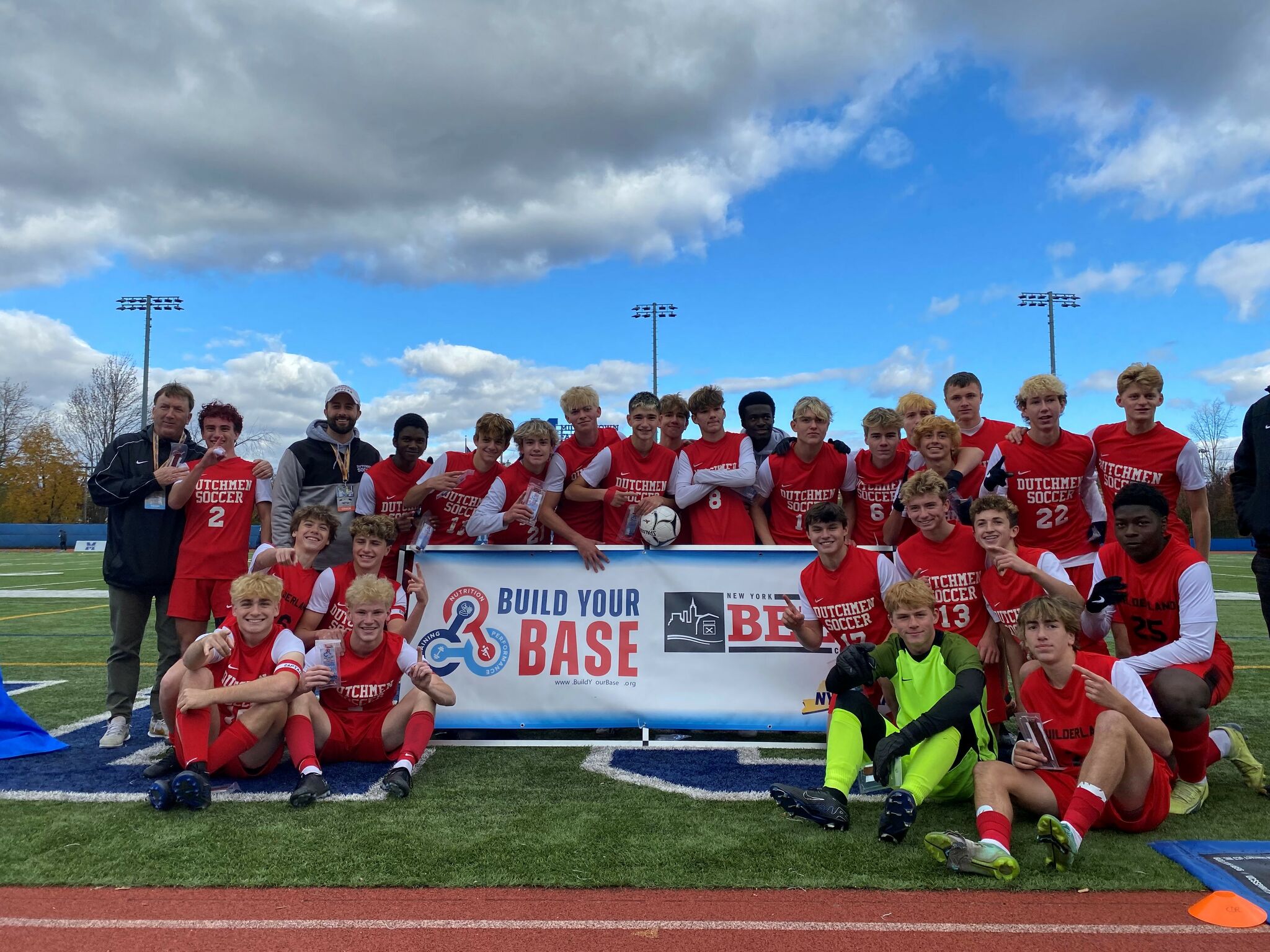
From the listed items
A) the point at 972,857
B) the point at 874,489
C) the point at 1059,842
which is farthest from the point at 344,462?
the point at 1059,842

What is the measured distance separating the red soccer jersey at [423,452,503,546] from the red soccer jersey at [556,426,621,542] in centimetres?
52

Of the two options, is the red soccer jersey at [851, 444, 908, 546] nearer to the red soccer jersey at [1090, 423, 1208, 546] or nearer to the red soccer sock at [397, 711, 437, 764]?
the red soccer jersey at [1090, 423, 1208, 546]

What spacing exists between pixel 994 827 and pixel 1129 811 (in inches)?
30.6

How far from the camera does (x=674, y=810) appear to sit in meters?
4.06

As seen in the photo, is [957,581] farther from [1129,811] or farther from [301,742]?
[301,742]

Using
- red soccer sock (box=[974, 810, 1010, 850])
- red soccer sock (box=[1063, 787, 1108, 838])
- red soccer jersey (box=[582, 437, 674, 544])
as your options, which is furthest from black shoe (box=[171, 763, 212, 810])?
red soccer sock (box=[1063, 787, 1108, 838])

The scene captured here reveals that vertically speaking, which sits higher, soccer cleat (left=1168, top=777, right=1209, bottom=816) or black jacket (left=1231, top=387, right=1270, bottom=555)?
black jacket (left=1231, top=387, right=1270, bottom=555)

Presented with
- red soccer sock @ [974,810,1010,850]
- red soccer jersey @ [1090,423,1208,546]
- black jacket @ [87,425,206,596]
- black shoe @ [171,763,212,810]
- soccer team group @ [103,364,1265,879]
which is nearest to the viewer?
red soccer sock @ [974,810,1010,850]

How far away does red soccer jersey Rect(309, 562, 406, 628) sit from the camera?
5.14m

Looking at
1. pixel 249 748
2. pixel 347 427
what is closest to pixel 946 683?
pixel 249 748

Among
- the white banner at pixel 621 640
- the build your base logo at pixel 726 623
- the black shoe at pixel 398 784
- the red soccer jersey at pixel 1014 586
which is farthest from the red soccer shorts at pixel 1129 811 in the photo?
the black shoe at pixel 398 784

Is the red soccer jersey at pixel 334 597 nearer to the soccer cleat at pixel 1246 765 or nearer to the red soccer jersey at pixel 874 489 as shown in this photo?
the red soccer jersey at pixel 874 489

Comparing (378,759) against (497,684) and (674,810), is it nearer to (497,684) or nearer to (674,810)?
(497,684)

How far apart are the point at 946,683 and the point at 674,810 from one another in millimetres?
1505
